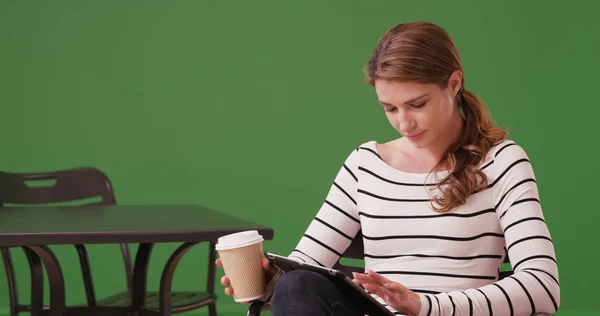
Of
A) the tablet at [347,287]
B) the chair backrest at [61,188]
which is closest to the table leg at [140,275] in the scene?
the chair backrest at [61,188]

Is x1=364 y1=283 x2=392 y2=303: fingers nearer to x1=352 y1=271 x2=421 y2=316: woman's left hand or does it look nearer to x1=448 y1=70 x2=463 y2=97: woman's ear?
x1=352 y1=271 x2=421 y2=316: woman's left hand

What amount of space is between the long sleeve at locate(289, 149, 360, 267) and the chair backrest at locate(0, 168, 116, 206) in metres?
1.47

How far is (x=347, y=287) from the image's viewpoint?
60.2 inches

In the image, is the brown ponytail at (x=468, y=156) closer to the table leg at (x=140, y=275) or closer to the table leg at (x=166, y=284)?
the table leg at (x=166, y=284)

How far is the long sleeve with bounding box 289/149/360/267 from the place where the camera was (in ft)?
6.32

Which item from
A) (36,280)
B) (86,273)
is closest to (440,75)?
(36,280)

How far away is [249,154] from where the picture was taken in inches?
185

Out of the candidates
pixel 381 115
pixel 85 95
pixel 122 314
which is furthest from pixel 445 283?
pixel 85 95

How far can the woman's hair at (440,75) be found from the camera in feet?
5.79

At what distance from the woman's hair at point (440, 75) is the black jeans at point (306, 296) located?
0.36m

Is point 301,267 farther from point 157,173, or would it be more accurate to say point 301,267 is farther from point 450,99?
point 157,173

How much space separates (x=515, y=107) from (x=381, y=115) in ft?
2.23

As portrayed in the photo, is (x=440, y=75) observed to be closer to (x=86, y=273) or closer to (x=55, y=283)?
(x=55, y=283)

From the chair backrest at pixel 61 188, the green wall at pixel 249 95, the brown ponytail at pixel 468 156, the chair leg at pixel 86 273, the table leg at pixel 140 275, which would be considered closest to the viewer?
the brown ponytail at pixel 468 156
